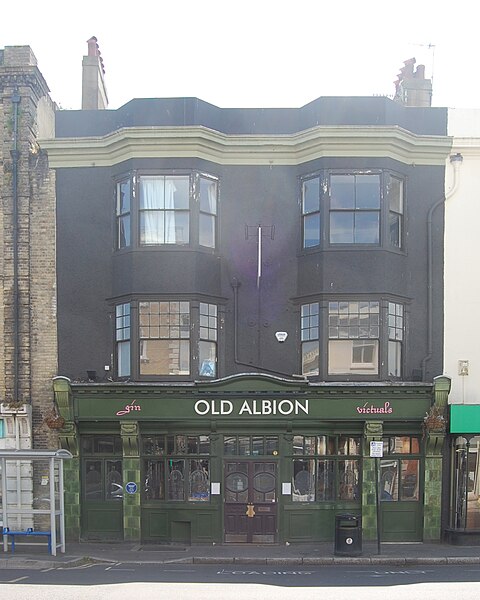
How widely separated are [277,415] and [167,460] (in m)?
3.01

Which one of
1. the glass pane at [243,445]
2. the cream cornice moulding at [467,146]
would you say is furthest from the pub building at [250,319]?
the cream cornice moulding at [467,146]

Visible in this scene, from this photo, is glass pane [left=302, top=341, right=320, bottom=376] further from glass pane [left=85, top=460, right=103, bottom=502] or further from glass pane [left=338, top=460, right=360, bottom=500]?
glass pane [left=85, top=460, right=103, bottom=502]

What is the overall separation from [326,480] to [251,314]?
15.0 ft

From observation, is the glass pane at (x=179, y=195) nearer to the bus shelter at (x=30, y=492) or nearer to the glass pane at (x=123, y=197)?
the glass pane at (x=123, y=197)

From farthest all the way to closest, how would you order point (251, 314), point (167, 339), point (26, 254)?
point (26, 254) < point (251, 314) < point (167, 339)

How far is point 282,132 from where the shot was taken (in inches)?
628

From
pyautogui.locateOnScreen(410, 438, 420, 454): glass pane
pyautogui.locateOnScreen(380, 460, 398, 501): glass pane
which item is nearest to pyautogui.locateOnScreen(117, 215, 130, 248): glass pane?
pyautogui.locateOnScreen(380, 460, 398, 501): glass pane

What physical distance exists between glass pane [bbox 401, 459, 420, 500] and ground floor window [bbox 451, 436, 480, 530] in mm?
946

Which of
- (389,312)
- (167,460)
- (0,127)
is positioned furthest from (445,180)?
(0,127)

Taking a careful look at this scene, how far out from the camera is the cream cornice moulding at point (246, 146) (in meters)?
15.1

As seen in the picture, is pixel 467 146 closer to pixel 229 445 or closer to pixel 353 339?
pixel 353 339

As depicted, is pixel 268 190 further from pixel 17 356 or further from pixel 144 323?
pixel 17 356

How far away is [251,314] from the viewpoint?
51.6 ft

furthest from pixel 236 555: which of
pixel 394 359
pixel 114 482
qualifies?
pixel 394 359
